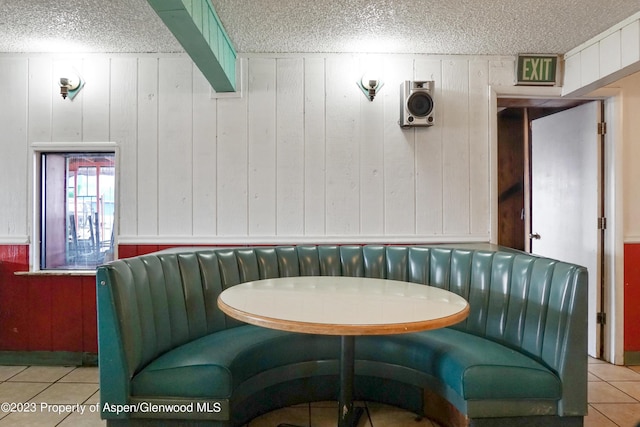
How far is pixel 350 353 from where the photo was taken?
1722 millimetres

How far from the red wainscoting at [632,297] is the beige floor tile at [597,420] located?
1.04 metres

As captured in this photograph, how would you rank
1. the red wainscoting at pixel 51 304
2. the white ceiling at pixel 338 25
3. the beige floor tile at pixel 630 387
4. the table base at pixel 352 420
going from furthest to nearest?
the red wainscoting at pixel 51 304, the beige floor tile at pixel 630 387, the white ceiling at pixel 338 25, the table base at pixel 352 420

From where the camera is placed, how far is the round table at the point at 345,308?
130 cm

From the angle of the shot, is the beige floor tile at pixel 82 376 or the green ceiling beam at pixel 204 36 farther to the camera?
the beige floor tile at pixel 82 376

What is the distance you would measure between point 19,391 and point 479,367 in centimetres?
281

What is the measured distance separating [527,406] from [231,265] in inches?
67.5

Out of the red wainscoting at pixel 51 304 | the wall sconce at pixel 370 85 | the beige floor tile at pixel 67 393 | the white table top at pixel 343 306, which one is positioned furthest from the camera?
the red wainscoting at pixel 51 304

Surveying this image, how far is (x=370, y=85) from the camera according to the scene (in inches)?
104

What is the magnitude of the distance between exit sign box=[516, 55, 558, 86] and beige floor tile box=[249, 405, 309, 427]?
112 inches

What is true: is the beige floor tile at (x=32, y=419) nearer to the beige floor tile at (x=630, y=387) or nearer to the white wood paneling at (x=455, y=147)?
the white wood paneling at (x=455, y=147)

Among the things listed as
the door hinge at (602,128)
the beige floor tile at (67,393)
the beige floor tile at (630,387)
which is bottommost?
the beige floor tile at (630,387)

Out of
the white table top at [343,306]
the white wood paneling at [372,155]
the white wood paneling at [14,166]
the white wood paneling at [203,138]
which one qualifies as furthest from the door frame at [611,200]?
the white wood paneling at [14,166]

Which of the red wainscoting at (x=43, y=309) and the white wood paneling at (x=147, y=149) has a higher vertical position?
the white wood paneling at (x=147, y=149)

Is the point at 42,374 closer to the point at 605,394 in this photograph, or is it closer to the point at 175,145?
the point at 175,145
